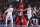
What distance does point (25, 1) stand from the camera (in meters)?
5.22

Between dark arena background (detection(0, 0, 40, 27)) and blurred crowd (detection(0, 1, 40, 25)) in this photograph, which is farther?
blurred crowd (detection(0, 1, 40, 25))

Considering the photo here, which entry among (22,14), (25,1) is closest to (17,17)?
(22,14)

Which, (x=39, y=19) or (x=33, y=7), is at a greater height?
(x=33, y=7)

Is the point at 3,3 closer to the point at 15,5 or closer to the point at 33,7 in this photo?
the point at 15,5

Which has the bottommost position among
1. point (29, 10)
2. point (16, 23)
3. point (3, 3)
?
point (16, 23)

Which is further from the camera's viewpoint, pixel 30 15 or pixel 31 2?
pixel 31 2

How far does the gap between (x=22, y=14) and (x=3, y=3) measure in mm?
1398

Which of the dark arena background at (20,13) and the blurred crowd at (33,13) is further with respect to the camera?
the blurred crowd at (33,13)

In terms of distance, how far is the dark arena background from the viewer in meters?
4.96

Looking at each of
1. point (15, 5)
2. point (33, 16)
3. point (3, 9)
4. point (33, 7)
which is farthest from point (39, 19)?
point (3, 9)

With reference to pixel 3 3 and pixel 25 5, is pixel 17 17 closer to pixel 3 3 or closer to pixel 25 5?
pixel 25 5

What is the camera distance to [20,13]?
5.04 meters

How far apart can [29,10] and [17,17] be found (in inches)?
33.2

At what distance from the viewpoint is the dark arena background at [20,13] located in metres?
4.96
